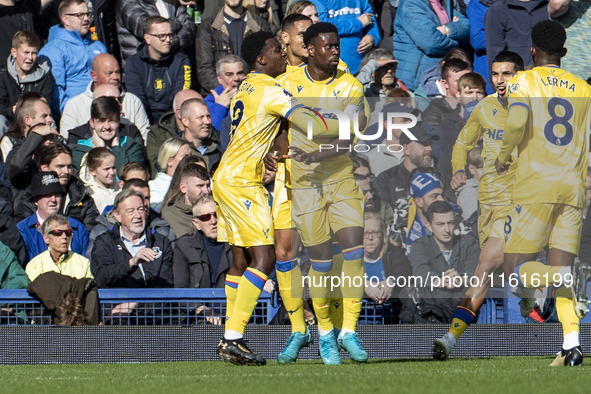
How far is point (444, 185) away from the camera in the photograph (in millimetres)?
10078

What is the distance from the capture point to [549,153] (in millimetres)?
8414

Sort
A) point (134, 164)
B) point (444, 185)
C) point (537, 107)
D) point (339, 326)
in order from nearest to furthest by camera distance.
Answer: point (537, 107), point (339, 326), point (444, 185), point (134, 164)

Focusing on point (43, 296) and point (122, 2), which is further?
point (122, 2)

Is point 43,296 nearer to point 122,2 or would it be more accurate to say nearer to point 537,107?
point 537,107

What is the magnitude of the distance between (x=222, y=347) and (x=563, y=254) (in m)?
2.62

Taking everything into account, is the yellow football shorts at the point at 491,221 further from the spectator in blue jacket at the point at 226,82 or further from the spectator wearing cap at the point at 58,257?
the spectator in blue jacket at the point at 226,82

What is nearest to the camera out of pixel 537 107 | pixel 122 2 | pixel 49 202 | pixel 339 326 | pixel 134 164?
pixel 537 107

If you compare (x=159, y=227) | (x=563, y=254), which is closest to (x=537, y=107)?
(x=563, y=254)

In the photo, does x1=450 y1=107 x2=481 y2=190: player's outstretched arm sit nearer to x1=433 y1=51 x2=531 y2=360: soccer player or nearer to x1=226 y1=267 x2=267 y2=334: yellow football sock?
x1=433 y1=51 x2=531 y2=360: soccer player

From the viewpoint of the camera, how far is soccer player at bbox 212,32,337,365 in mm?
8414

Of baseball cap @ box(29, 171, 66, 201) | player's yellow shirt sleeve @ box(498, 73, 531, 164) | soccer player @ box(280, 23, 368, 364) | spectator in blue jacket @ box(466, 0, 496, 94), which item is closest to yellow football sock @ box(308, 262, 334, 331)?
soccer player @ box(280, 23, 368, 364)

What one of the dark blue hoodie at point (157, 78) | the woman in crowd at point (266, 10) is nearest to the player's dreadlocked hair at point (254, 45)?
the dark blue hoodie at point (157, 78)

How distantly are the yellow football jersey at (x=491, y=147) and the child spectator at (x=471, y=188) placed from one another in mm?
70

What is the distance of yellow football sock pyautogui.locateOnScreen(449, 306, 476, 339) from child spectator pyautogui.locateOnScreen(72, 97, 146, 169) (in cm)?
496
